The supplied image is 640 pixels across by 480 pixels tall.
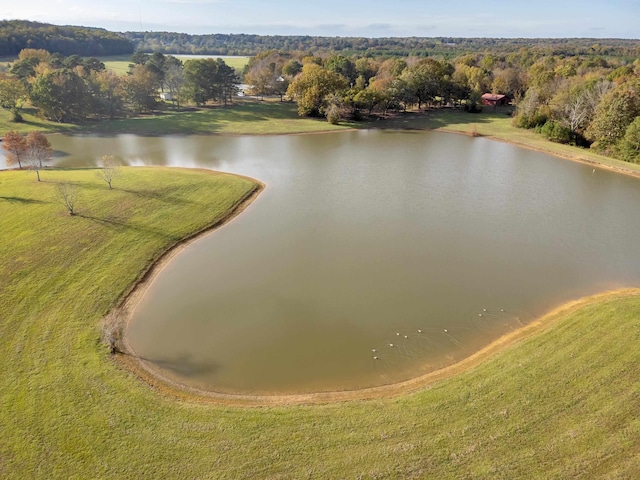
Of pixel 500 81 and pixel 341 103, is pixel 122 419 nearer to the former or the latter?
pixel 341 103

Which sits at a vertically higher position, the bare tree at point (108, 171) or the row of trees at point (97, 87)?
the row of trees at point (97, 87)

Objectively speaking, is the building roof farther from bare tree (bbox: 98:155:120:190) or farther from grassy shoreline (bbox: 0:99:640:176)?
bare tree (bbox: 98:155:120:190)

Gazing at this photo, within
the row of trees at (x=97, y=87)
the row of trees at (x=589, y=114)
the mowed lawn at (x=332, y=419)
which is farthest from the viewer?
the row of trees at (x=97, y=87)

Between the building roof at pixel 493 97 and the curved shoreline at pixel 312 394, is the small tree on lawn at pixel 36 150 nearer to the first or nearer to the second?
the curved shoreline at pixel 312 394

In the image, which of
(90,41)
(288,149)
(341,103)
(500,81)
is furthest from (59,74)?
(90,41)

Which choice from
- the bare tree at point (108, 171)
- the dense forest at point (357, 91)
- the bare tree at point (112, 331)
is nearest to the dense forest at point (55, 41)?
the dense forest at point (357, 91)

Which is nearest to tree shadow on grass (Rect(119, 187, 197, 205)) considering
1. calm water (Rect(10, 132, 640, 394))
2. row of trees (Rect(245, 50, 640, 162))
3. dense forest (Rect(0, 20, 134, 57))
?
calm water (Rect(10, 132, 640, 394))
